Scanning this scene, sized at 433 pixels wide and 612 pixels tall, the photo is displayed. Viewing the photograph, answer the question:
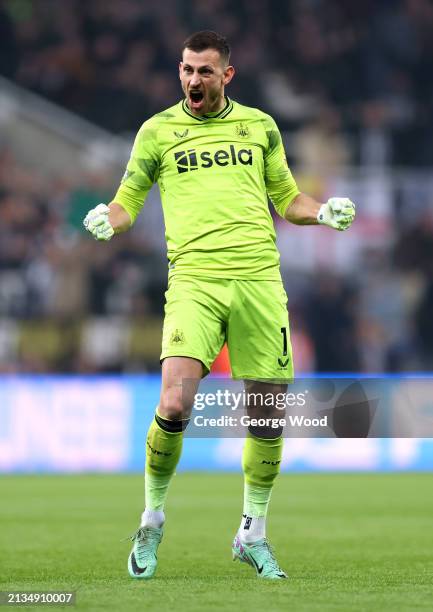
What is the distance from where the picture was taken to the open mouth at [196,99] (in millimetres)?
5535

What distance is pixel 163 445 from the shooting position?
17.8 ft

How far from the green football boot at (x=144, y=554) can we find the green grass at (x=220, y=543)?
0.08 m

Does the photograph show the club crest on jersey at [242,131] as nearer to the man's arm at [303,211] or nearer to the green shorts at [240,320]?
the man's arm at [303,211]

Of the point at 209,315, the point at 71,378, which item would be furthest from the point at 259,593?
the point at 71,378

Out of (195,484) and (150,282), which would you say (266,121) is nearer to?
(195,484)

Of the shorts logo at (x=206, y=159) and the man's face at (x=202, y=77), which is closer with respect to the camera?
the man's face at (x=202, y=77)

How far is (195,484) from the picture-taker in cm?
1174

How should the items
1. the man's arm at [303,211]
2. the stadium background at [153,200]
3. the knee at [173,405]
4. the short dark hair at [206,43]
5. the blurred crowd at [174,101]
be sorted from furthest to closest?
the blurred crowd at [174,101], the stadium background at [153,200], the man's arm at [303,211], the short dark hair at [206,43], the knee at [173,405]

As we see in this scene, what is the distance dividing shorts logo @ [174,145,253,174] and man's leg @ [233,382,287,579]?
92cm

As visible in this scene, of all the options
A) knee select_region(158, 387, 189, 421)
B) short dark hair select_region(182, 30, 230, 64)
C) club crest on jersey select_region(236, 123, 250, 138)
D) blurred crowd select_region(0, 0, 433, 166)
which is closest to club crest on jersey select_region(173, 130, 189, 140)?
club crest on jersey select_region(236, 123, 250, 138)

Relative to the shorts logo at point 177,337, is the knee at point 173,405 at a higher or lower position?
lower

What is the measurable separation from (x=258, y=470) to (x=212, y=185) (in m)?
1.21

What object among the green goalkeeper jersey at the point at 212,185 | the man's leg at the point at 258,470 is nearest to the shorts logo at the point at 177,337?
the green goalkeeper jersey at the point at 212,185

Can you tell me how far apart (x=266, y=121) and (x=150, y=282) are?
11.2 meters
